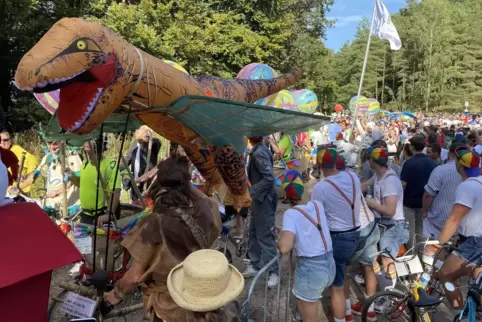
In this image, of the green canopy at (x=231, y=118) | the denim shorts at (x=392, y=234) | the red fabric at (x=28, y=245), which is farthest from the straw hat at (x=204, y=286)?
the denim shorts at (x=392, y=234)

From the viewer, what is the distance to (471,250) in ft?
11.2

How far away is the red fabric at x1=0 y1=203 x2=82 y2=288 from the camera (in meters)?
1.72

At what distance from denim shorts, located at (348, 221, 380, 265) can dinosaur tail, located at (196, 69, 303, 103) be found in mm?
1586

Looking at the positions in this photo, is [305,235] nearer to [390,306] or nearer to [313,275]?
[313,275]

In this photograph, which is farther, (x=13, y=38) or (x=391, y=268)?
(x=13, y=38)

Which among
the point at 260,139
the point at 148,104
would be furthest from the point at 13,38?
the point at 148,104

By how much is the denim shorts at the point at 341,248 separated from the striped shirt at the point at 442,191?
1379mm

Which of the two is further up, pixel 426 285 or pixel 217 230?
pixel 217 230

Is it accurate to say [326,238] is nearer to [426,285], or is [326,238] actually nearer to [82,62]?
[426,285]

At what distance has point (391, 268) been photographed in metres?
3.91

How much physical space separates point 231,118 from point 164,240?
2.76 feet

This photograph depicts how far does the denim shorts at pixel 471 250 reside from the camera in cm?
338

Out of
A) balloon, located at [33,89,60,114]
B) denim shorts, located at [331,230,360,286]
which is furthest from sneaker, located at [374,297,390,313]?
balloon, located at [33,89,60,114]

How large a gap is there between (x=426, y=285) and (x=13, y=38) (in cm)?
1522
